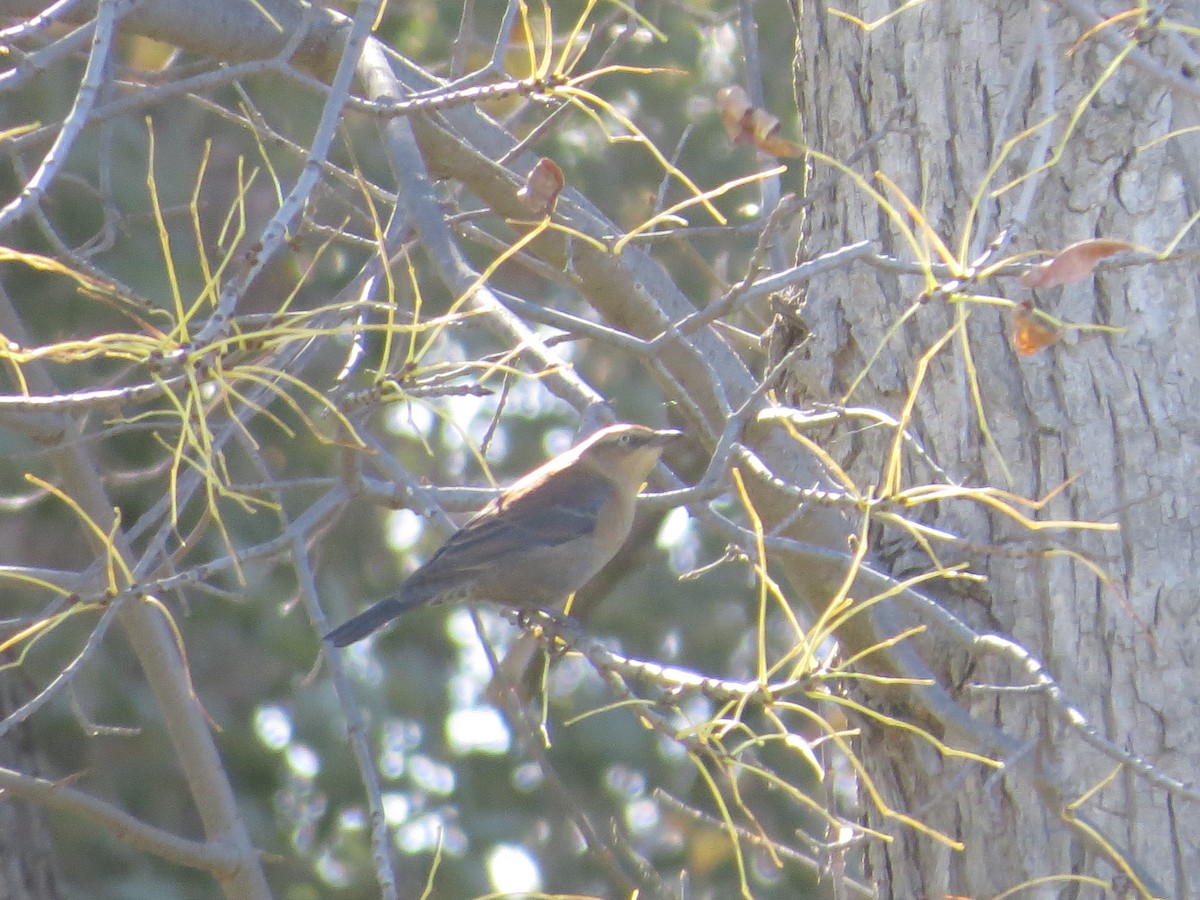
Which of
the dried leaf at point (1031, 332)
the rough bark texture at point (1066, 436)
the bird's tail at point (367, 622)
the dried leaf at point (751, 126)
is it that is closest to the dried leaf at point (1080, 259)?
the dried leaf at point (1031, 332)

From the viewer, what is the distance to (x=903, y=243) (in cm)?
375

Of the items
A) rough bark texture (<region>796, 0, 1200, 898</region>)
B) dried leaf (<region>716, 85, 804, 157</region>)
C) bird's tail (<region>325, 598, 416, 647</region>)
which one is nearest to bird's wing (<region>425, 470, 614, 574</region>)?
bird's tail (<region>325, 598, 416, 647</region>)

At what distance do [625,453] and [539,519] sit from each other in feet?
1.26

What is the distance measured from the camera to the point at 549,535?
510 cm

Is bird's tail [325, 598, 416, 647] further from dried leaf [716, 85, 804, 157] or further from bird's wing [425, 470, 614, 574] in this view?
dried leaf [716, 85, 804, 157]

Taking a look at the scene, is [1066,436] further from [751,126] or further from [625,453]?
[625,453]

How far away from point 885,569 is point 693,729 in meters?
1.41

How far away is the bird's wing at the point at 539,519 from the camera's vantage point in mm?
4988

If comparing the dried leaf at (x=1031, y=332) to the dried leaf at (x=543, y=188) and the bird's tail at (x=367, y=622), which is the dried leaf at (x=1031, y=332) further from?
the bird's tail at (x=367, y=622)

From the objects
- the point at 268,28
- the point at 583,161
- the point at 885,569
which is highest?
the point at 583,161

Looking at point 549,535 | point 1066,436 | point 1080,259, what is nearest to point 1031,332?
point 1080,259

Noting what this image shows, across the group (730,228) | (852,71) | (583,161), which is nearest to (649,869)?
(730,228)

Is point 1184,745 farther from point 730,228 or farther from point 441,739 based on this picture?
point 441,739

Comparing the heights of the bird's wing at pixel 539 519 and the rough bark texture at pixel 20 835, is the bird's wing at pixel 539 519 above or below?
above
